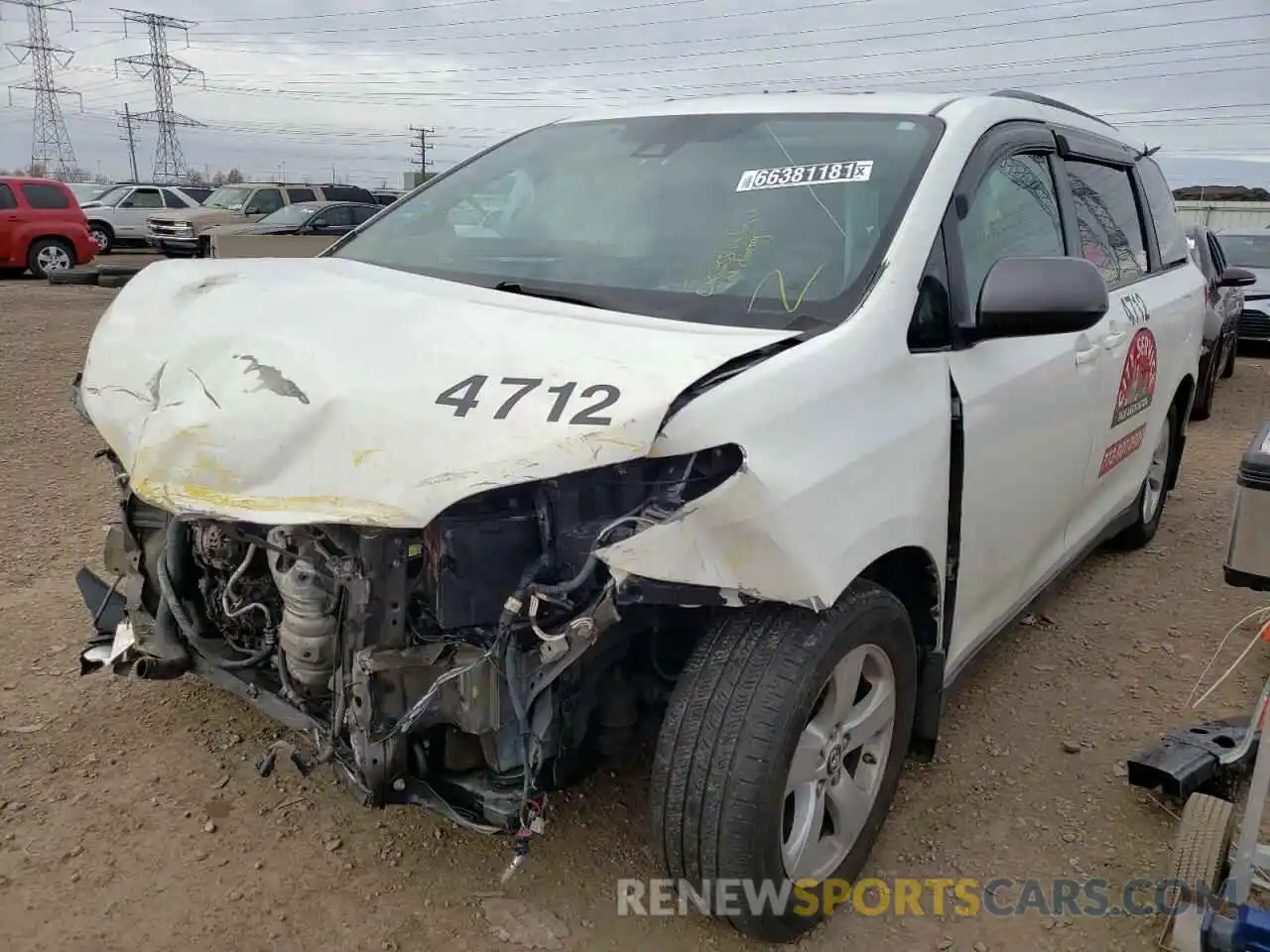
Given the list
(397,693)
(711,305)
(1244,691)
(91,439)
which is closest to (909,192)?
(711,305)

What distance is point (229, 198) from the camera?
24.3 metres

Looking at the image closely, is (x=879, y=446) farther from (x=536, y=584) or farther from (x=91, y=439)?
(x=91, y=439)

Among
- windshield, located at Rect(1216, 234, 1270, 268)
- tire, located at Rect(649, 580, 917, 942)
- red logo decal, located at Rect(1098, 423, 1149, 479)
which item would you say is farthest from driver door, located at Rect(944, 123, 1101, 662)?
windshield, located at Rect(1216, 234, 1270, 268)

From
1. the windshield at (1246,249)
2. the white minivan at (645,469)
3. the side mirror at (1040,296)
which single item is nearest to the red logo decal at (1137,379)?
the white minivan at (645,469)

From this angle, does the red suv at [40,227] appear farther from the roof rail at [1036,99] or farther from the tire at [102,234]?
the roof rail at [1036,99]

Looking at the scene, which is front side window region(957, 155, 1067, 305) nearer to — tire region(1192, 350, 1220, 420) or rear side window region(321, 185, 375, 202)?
tire region(1192, 350, 1220, 420)

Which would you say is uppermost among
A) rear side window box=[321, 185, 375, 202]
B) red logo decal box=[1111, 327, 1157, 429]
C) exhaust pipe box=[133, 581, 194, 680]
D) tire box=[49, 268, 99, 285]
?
rear side window box=[321, 185, 375, 202]

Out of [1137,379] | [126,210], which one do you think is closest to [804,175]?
[1137,379]

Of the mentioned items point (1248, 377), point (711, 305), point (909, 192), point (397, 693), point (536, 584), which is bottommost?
point (1248, 377)

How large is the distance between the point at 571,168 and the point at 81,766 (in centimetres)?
230

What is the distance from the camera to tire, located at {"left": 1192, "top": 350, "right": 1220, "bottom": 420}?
8.23 meters

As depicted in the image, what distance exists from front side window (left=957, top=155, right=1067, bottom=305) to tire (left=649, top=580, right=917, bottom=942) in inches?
40.6

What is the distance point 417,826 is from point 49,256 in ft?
59.8

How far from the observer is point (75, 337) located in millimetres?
10672
